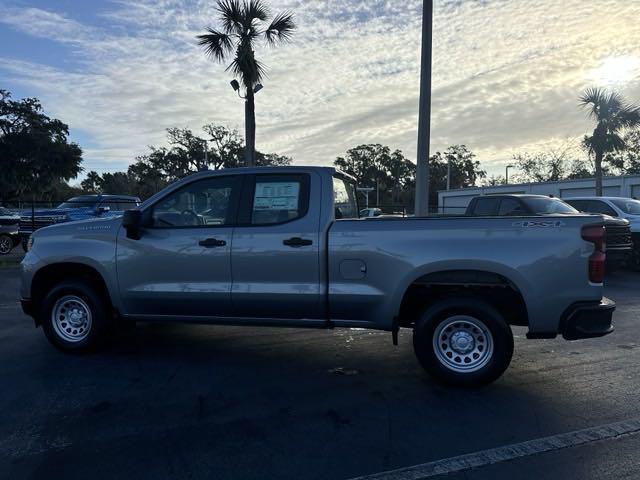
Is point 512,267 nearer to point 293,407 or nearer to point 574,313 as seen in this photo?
point 574,313

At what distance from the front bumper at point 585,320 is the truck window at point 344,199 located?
2216 mm

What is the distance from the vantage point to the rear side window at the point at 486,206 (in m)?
11.5

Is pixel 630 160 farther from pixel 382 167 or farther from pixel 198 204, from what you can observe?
pixel 198 204

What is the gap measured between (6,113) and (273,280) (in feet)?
154

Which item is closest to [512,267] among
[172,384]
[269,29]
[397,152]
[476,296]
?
[476,296]

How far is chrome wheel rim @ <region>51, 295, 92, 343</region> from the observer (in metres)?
5.30

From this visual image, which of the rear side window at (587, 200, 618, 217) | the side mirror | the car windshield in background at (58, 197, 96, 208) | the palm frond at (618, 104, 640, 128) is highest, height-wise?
the palm frond at (618, 104, 640, 128)

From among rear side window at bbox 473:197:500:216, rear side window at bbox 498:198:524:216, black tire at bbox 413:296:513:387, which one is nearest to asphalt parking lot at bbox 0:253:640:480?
black tire at bbox 413:296:513:387

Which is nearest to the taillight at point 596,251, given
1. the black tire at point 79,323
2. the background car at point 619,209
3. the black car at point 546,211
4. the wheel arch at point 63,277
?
the wheel arch at point 63,277

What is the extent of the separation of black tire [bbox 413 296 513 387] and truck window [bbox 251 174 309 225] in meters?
1.55

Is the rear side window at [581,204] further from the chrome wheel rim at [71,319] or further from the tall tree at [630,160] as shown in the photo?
the tall tree at [630,160]

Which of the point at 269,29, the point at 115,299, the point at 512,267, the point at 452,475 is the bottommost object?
the point at 452,475

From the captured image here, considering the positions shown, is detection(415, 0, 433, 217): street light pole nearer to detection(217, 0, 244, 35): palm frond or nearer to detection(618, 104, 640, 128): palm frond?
detection(217, 0, 244, 35): palm frond

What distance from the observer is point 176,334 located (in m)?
6.25
